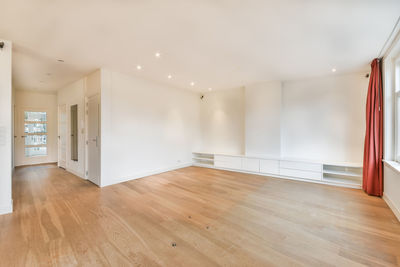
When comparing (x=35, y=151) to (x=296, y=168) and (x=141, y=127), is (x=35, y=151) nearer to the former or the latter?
(x=141, y=127)

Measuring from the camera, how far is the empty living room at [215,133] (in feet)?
6.54

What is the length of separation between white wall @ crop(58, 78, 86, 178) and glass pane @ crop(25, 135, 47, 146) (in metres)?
1.90

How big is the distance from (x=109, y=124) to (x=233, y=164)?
145 inches

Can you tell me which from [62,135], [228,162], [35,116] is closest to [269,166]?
[228,162]

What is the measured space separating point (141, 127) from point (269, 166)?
12.2 feet

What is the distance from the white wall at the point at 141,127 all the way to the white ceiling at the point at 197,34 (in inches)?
27.7

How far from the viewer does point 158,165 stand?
5273 millimetres

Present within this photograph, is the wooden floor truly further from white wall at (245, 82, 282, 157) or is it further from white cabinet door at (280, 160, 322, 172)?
white wall at (245, 82, 282, 157)

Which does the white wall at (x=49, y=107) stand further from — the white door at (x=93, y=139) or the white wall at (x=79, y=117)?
the white door at (x=93, y=139)

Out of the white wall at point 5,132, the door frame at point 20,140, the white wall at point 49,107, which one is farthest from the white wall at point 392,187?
the door frame at point 20,140

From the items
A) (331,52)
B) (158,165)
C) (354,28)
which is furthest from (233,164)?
(354,28)

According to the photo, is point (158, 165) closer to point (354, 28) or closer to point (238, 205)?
point (238, 205)

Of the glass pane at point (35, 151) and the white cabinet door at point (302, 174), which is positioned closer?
the white cabinet door at point (302, 174)

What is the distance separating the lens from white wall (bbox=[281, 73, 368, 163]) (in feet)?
13.8
